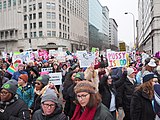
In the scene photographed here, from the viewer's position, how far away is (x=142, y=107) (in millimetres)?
3971

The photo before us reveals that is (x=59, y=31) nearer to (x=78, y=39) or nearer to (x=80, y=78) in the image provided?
(x=78, y=39)

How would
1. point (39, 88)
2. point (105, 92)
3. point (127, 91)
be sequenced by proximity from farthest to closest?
point (127, 91), point (105, 92), point (39, 88)

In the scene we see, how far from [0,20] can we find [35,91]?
72646 mm

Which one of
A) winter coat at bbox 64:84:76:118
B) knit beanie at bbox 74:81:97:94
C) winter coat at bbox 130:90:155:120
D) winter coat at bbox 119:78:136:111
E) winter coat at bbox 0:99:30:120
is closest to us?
knit beanie at bbox 74:81:97:94

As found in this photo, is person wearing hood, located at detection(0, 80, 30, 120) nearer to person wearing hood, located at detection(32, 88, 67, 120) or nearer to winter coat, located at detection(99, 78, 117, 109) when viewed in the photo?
person wearing hood, located at detection(32, 88, 67, 120)

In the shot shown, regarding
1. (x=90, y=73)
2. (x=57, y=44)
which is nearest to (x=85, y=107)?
(x=90, y=73)

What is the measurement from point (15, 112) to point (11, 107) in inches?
4.7

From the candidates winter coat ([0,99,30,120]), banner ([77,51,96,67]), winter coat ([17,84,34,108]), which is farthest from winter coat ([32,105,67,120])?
banner ([77,51,96,67])

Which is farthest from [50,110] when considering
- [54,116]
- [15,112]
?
[15,112]

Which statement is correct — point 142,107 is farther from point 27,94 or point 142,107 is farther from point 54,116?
point 27,94

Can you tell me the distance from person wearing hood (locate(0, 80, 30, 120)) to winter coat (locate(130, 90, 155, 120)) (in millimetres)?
1839

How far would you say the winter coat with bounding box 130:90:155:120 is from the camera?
392cm

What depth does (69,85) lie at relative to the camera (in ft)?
18.9

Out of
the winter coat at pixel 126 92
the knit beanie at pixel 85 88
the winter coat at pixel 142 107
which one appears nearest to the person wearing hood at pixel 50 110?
the knit beanie at pixel 85 88
